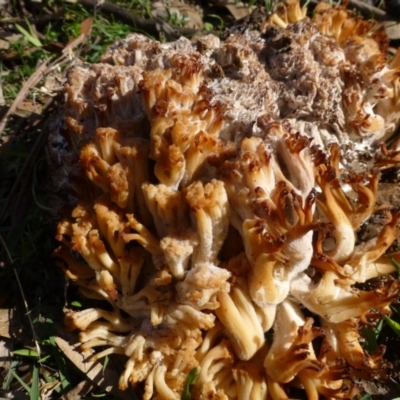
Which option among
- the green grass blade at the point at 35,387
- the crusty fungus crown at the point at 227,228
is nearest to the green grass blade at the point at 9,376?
the green grass blade at the point at 35,387

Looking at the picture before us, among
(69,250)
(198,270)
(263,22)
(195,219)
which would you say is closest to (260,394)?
(198,270)

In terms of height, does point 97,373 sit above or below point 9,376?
above

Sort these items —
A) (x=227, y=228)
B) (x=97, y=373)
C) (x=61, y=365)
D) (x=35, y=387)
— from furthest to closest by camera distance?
(x=61, y=365) < (x=97, y=373) < (x=35, y=387) < (x=227, y=228)

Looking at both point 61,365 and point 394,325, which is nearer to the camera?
point 394,325

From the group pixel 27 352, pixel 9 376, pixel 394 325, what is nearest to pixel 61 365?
pixel 27 352

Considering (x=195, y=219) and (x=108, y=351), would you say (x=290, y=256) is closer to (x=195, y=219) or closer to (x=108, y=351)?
(x=195, y=219)

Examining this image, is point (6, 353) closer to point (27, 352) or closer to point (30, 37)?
point (27, 352)

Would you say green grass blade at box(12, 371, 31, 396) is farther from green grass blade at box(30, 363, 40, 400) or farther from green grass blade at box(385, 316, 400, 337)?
green grass blade at box(385, 316, 400, 337)

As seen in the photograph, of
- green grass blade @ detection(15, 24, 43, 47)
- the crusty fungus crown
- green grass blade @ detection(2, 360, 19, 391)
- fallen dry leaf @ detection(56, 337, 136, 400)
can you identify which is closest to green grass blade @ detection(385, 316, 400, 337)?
the crusty fungus crown

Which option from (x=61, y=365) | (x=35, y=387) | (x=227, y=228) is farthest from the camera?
(x=61, y=365)
